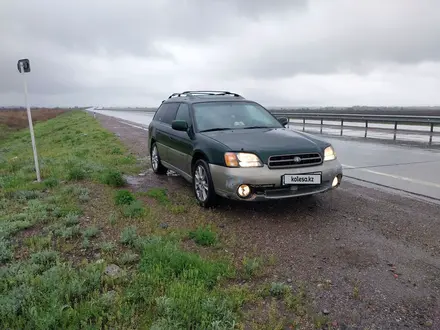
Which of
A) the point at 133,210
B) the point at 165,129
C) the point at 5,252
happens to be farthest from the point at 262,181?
the point at 165,129

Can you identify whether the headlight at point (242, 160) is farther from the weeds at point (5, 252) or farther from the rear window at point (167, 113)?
the weeds at point (5, 252)

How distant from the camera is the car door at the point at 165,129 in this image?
7565 mm

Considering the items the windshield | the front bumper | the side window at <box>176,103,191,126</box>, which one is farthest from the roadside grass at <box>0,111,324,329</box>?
the side window at <box>176,103,191,126</box>

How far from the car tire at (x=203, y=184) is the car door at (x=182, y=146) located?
0.38m

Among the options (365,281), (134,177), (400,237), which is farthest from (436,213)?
(134,177)

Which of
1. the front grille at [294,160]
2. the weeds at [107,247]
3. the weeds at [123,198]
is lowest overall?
the weeds at [107,247]

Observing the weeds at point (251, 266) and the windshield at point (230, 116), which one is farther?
the windshield at point (230, 116)

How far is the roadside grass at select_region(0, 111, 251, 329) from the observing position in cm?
285

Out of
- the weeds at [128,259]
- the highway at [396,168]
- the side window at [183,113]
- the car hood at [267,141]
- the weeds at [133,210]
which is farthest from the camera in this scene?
the highway at [396,168]

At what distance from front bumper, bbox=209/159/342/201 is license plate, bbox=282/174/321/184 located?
5 centimetres

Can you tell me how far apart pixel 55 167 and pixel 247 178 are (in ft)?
20.2

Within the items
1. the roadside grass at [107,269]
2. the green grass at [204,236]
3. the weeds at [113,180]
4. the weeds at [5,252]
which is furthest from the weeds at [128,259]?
the weeds at [113,180]

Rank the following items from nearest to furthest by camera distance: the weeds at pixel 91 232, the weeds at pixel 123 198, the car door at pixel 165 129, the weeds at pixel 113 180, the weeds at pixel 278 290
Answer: the weeds at pixel 278 290, the weeds at pixel 91 232, the weeds at pixel 123 198, the weeds at pixel 113 180, the car door at pixel 165 129

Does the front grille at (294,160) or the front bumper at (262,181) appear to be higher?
the front grille at (294,160)
